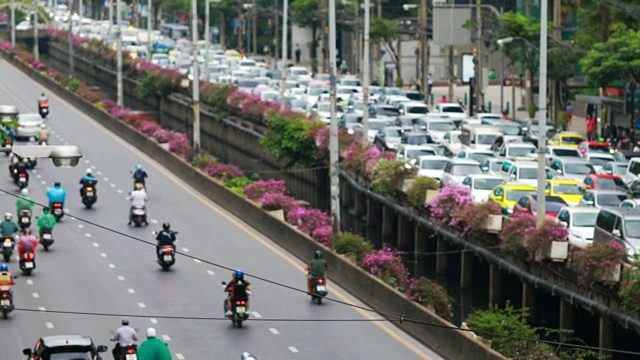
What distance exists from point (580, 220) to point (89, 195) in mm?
18074

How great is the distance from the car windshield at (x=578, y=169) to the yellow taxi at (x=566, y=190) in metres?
5.74

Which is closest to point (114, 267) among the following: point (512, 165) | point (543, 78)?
point (543, 78)

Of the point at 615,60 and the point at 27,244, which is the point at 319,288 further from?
the point at 615,60

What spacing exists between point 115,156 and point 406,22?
4883 cm

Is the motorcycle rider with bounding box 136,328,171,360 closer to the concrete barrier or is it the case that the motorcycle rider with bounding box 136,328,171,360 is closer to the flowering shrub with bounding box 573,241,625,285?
the concrete barrier

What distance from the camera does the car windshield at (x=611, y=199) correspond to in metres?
47.7

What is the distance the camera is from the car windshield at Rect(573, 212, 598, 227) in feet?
141

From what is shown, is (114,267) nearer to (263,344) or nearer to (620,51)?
(263,344)

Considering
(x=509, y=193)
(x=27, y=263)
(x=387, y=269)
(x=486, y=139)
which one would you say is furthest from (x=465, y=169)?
(x=27, y=263)

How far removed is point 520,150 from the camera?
207 feet

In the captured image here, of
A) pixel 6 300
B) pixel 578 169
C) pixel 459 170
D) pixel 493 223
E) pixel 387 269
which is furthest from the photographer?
pixel 578 169

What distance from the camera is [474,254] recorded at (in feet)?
153

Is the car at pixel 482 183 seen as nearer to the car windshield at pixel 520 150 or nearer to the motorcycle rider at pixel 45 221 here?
the car windshield at pixel 520 150

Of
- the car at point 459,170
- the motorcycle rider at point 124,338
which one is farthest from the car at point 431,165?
the motorcycle rider at point 124,338
